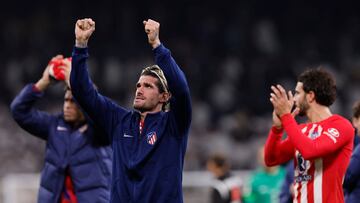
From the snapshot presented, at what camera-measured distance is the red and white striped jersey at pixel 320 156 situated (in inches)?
225

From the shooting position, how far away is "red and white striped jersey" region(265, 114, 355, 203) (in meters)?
5.72

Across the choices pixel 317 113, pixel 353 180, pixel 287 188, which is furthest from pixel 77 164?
pixel 287 188

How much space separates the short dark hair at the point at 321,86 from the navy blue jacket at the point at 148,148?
97 cm

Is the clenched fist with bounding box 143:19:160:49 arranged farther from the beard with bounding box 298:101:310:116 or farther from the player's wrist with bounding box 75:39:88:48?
the beard with bounding box 298:101:310:116

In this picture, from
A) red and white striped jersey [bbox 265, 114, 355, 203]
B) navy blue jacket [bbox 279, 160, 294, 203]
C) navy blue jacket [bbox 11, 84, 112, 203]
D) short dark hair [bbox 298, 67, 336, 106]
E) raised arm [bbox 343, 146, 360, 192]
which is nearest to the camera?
red and white striped jersey [bbox 265, 114, 355, 203]

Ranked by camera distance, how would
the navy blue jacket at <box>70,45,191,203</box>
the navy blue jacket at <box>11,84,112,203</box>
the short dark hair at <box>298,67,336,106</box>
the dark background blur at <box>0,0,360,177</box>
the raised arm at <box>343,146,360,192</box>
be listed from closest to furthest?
the navy blue jacket at <box>70,45,191,203</box> → the short dark hair at <box>298,67,336,106</box> → the raised arm at <box>343,146,360,192</box> → the navy blue jacket at <box>11,84,112,203</box> → the dark background blur at <box>0,0,360,177</box>

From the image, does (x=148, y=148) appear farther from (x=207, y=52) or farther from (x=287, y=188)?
(x=207, y=52)

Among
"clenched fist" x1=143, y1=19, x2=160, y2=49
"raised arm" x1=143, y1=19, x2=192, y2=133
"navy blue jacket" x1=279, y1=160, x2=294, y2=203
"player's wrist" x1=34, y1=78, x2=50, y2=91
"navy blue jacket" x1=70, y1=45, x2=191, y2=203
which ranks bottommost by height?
"navy blue jacket" x1=279, y1=160, x2=294, y2=203

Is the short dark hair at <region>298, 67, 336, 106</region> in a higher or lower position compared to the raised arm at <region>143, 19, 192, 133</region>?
lower

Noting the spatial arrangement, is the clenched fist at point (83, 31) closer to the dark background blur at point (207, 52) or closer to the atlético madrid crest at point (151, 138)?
the atlético madrid crest at point (151, 138)

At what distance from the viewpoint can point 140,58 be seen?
19453mm

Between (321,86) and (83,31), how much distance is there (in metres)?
1.66

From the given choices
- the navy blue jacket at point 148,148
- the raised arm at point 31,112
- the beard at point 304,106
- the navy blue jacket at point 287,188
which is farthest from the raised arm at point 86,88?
the navy blue jacket at point 287,188

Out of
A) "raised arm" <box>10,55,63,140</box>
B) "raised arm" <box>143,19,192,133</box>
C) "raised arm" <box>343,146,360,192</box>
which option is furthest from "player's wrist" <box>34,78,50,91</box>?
"raised arm" <box>343,146,360,192</box>
